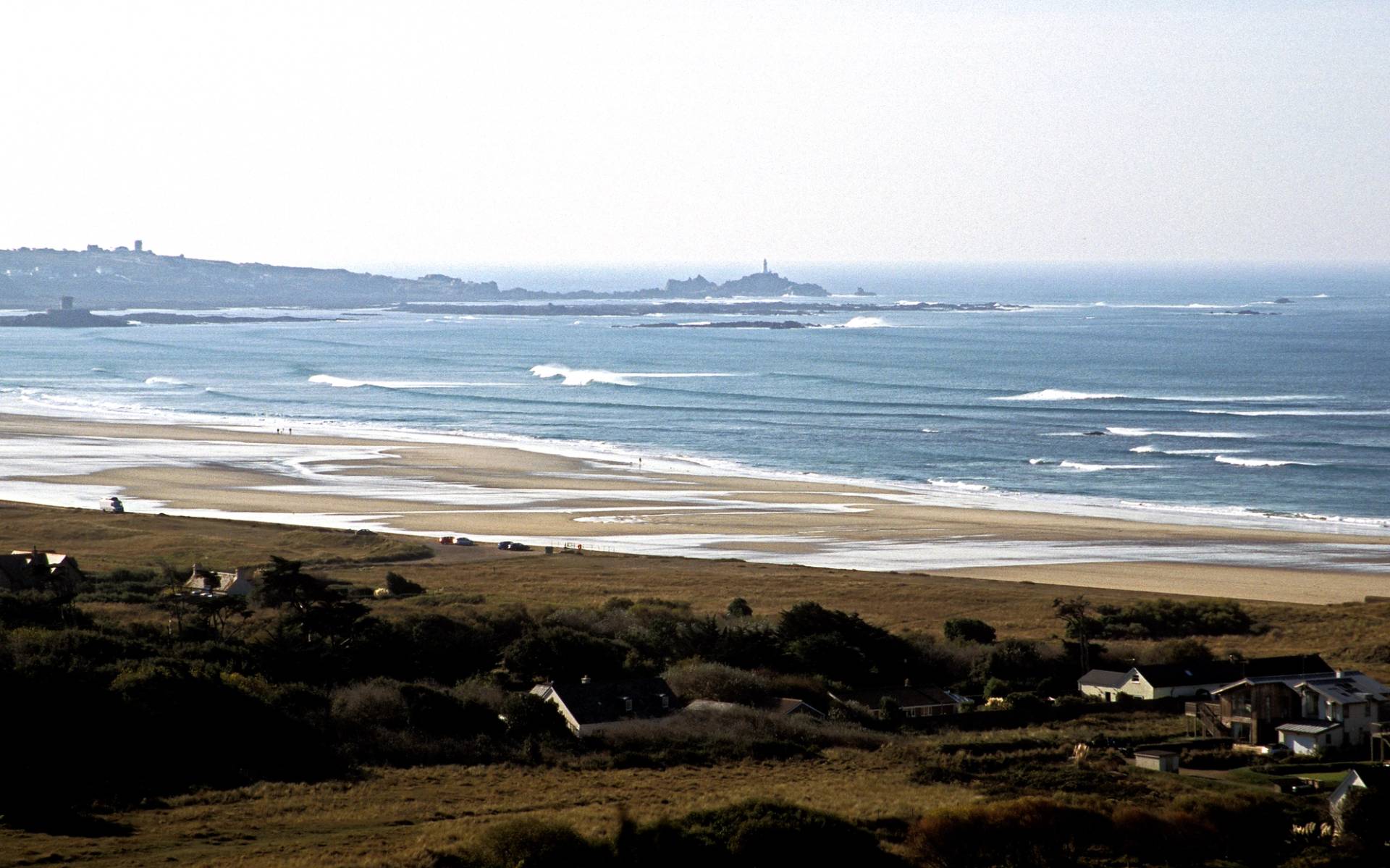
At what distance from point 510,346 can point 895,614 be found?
110127mm

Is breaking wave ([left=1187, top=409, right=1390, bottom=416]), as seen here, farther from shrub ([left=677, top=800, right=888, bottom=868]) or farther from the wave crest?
shrub ([left=677, top=800, right=888, bottom=868])

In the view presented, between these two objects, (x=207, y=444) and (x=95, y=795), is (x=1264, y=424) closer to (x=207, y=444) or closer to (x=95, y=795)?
(x=207, y=444)

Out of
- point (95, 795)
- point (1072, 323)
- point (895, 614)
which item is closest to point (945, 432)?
point (895, 614)

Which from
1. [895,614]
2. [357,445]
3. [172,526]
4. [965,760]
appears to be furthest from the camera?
[357,445]

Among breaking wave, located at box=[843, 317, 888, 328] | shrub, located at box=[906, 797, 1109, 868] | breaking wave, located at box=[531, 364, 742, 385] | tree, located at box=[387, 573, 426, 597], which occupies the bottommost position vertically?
breaking wave, located at box=[531, 364, 742, 385]

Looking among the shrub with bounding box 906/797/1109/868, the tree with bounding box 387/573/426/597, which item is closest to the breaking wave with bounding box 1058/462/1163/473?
the tree with bounding box 387/573/426/597

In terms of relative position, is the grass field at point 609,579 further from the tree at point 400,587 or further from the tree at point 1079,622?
the tree at point 400,587

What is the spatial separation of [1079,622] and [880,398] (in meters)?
60.3

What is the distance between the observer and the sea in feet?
201

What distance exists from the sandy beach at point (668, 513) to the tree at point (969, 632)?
10037mm

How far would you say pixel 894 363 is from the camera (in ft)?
379

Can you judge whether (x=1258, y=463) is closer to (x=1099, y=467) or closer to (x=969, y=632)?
(x=1099, y=467)

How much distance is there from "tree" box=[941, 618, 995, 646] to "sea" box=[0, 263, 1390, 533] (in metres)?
23.0

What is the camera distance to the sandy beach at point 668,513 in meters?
44.2
